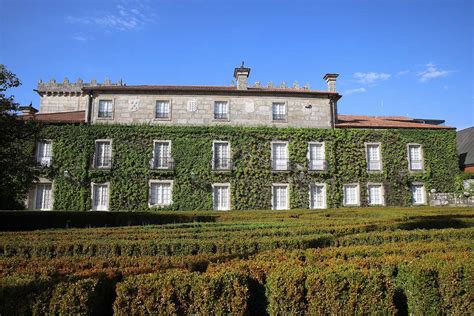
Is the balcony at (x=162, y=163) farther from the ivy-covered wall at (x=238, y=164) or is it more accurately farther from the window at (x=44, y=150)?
the window at (x=44, y=150)

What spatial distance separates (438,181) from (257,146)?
1300cm

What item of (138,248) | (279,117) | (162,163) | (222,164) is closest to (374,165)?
(279,117)

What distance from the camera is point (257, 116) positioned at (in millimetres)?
24109

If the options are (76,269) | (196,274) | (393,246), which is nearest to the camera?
(196,274)

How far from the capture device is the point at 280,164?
936 inches

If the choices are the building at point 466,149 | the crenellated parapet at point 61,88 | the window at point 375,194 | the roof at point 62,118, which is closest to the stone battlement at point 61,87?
the crenellated parapet at point 61,88

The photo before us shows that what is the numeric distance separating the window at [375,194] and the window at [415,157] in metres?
2.84

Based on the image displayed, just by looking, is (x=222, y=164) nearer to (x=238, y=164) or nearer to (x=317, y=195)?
(x=238, y=164)

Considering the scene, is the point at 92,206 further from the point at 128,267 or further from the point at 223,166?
the point at 128,267

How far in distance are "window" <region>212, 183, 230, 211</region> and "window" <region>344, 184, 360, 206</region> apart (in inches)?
319

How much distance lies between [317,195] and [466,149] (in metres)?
19.2

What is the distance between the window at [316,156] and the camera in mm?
23859

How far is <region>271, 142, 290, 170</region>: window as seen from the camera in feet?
77.8

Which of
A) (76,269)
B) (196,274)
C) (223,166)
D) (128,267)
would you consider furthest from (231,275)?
(223,166)
